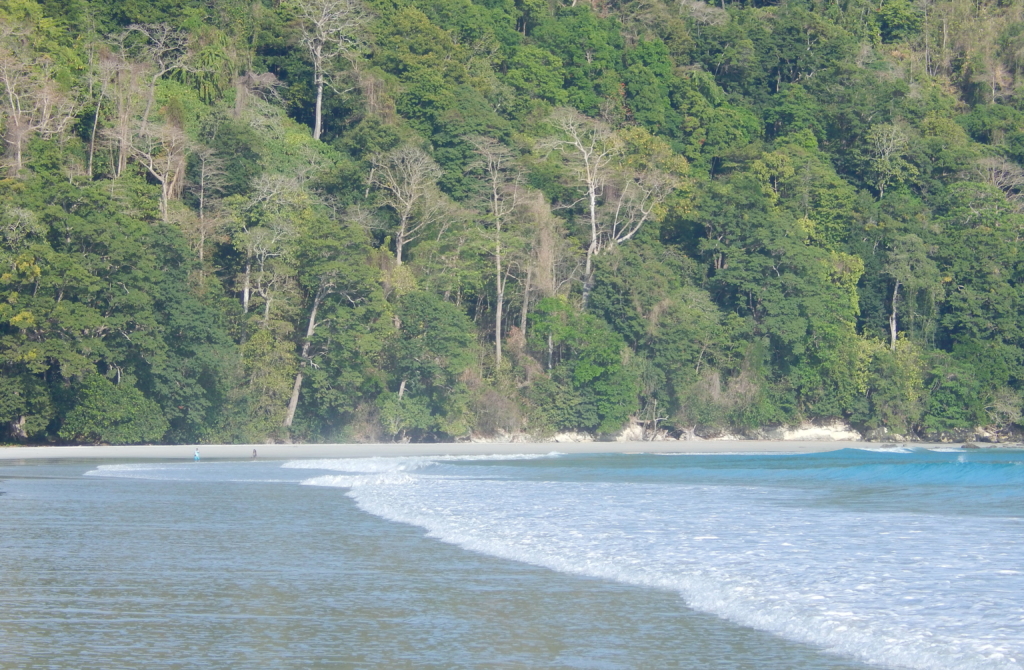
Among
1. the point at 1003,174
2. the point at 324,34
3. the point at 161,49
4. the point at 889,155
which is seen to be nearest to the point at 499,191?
the point at 324,34

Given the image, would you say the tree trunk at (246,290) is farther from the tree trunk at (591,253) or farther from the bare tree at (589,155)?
the bare tree at (589,155)

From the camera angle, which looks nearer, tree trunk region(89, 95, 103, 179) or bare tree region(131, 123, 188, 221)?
tree trunk region(89, 95, 103, 179)

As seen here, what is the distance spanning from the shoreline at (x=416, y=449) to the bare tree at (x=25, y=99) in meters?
13.3

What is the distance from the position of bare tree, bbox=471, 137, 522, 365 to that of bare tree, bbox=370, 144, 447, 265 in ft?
10.5

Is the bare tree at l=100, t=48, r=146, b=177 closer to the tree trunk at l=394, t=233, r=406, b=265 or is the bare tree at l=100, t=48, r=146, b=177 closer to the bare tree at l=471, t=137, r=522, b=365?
the tree trunk at l=394, t=233, r=406, b=265

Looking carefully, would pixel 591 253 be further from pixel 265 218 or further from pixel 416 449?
pixel 265 218

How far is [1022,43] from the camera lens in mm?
76875

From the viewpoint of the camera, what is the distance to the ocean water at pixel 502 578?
909cm

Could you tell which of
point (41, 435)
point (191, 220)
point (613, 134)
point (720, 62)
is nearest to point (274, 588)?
point (41, 435)

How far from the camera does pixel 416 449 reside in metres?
44.1

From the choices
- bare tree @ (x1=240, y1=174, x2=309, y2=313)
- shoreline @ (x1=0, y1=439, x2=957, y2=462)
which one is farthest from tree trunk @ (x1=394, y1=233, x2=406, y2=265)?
shoreline @ (x1=0, y1=439, x2=957, y2=462)

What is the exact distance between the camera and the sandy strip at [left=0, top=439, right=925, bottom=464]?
36719mm

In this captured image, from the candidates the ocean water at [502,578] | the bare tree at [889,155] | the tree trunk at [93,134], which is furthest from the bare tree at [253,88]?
the bare tree at [889,155]

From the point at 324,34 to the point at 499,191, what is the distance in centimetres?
1462
